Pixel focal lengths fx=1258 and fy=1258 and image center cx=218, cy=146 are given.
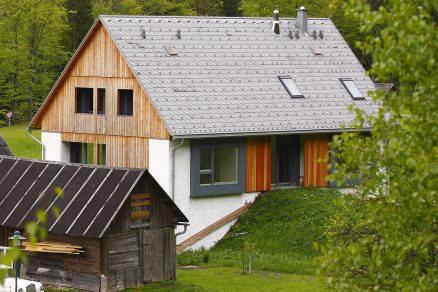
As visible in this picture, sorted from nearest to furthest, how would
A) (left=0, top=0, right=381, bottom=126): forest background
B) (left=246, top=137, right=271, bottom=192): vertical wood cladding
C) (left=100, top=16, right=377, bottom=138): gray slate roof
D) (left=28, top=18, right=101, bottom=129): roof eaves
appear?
(left=100, top=16, right=377, bottom=138): gray slate roof → (left=246, top=137, right=271, bottom=192): vertical wood cladding → (left=28, top=18, right=101, bottom=129): roof eaves → (left=0, top=0, right=381, bottom=126): forest background

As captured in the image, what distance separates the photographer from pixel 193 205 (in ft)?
120

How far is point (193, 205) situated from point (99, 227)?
370 inches

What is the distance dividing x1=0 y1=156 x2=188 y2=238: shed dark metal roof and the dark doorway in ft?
35.9

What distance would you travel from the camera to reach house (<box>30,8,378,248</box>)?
36.7 m

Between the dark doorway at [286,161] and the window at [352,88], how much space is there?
270cm

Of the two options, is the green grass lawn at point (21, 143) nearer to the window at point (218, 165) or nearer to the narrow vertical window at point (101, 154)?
the narrow vertical window at point (101, 154)

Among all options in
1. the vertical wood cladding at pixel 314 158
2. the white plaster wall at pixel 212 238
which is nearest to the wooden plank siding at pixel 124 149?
the white plaster wall at pixel 212 238

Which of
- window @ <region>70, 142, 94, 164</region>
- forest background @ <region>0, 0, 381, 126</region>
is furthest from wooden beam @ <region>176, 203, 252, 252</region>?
forest background @ <region>0, 0, 381, 126</region>

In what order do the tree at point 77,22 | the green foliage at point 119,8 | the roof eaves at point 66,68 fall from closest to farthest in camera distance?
the roof eaves at point 66,68 → the tree at point 77,22 → the green foliage at point 119,8

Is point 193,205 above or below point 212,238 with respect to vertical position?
above

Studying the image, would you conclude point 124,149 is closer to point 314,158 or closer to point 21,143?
point 314,158

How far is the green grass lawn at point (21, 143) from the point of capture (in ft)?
182

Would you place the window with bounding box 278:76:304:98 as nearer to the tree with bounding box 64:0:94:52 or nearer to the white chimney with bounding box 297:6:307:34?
the white chimney with bounding box 297:6:307:34

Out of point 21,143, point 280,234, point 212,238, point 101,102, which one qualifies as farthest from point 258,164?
point 21,143
